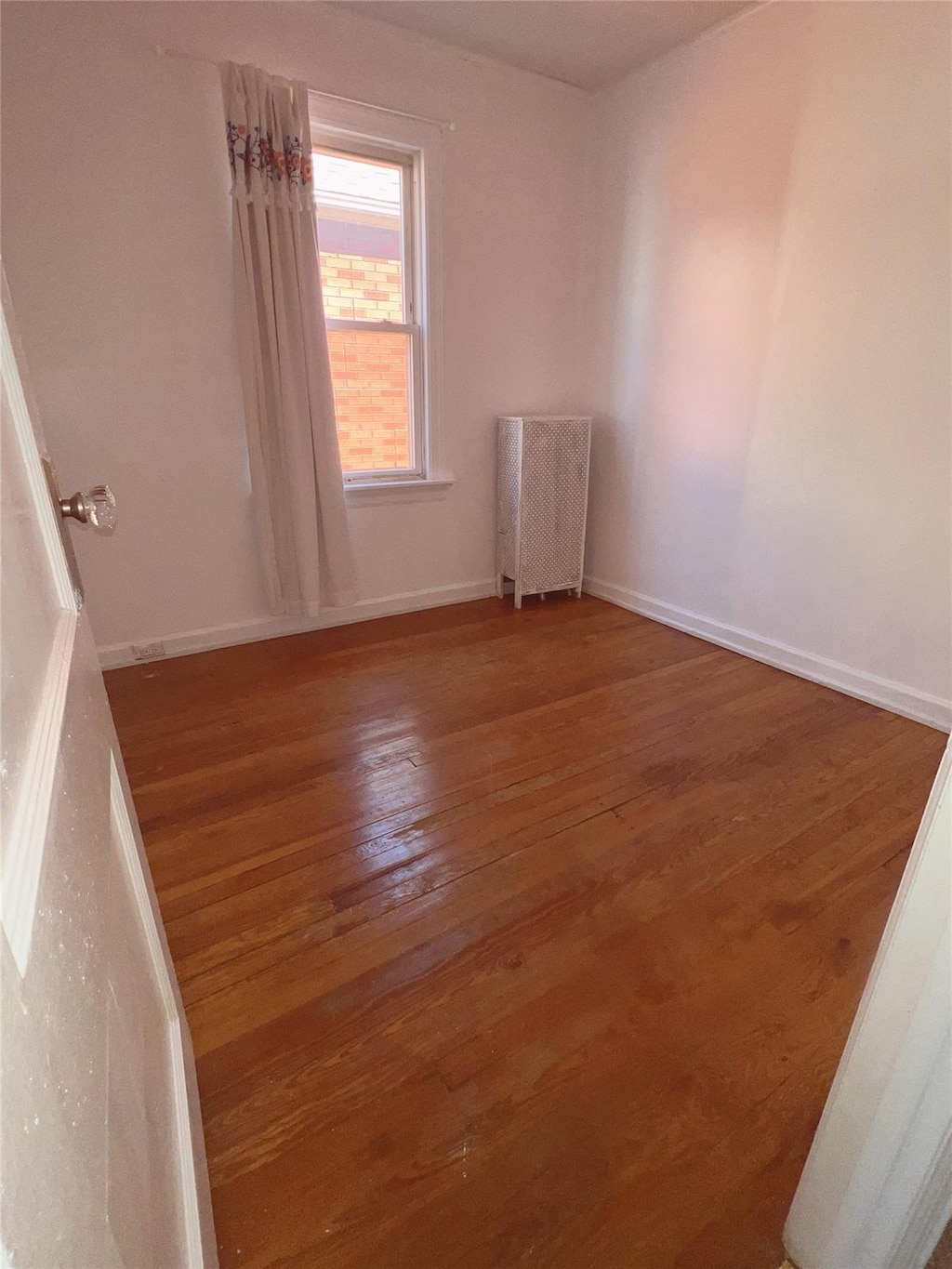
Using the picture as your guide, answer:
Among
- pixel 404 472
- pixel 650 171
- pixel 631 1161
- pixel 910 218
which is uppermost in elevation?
pixel 650 171

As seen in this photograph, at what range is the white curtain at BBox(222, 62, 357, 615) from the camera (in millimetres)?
2344

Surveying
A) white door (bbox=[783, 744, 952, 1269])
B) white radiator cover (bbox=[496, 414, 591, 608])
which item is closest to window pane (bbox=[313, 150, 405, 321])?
white radiator cover (bbox=[496, 414, 591, 608])

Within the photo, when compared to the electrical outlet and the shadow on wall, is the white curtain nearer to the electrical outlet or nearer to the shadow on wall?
the electrical outlet

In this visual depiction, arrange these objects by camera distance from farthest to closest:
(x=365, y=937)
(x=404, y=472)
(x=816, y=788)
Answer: (x=404, y=472) < (x=816, y=788) < (x=365, y=937)

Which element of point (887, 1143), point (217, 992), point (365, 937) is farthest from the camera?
point (365, 937)

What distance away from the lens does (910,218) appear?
213 cm

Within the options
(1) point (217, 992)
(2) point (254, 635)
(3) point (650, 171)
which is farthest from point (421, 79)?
(1) point (217, 992)

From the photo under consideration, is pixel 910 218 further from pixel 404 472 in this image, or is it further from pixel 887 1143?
pixel 887 1143

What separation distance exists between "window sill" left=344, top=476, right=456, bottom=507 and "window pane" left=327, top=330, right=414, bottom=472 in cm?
11

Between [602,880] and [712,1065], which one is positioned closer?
[712,1065]

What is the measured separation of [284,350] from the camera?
256 cm

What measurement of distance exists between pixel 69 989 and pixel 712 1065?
1.17 meters

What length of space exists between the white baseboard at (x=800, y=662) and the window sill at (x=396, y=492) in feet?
3.64

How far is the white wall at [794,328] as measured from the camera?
2150mm
